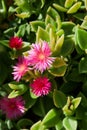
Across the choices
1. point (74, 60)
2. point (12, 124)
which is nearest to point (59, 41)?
point (74, 60)

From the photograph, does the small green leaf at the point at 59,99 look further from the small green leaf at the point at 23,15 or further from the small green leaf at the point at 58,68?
the small green leaf at the point at 23,15

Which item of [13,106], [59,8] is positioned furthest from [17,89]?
[59,8]

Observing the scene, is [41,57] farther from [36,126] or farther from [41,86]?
[36,126]

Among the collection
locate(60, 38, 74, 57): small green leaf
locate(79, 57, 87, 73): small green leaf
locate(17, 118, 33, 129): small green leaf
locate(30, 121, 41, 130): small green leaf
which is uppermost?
locate(60, 38, 74, 57): small green leaf

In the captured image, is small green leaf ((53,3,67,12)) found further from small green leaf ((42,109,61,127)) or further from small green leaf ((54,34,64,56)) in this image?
small green leaf ((42,109,61,127))

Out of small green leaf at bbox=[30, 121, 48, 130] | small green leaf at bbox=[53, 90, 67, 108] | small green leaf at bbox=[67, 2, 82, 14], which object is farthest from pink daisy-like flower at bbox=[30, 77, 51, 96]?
small green leaf at bbox=[67, 2, 82, 14]
